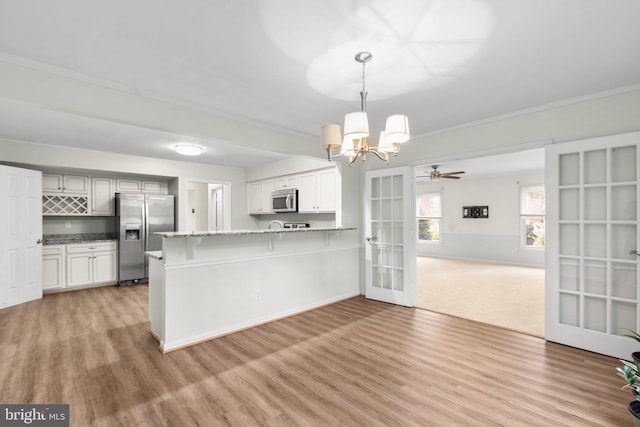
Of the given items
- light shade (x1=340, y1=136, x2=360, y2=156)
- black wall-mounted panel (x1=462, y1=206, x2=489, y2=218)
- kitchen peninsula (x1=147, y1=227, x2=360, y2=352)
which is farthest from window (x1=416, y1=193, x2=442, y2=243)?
light shade (x1=340, y1=136, x2=360, y2=156)

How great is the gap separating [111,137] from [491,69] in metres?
4.47

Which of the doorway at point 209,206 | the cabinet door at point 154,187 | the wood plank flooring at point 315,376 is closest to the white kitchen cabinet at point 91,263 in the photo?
the cabinet door at point 154,187

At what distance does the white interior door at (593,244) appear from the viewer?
9.19 ft

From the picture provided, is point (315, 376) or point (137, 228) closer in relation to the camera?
point (315, 376)

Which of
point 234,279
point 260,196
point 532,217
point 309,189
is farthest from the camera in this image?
point 532,217

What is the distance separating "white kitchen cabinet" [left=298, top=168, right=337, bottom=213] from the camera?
4.92m

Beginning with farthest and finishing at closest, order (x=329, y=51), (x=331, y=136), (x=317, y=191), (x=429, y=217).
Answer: (x=429, y=217) → (x=317, y=191) → (x=331, y=136) → (x=329, y=51)

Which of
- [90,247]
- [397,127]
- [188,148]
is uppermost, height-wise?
[188,148]

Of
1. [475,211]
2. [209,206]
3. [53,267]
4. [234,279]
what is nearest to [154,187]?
[209,206]

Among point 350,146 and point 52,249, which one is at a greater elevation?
point 350,146

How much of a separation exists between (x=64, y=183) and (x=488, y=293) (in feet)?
25.1

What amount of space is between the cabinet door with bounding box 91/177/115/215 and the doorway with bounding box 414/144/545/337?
18.6 feet

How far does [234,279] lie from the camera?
3.41 meters

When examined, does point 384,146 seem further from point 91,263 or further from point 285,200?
point 91,263
